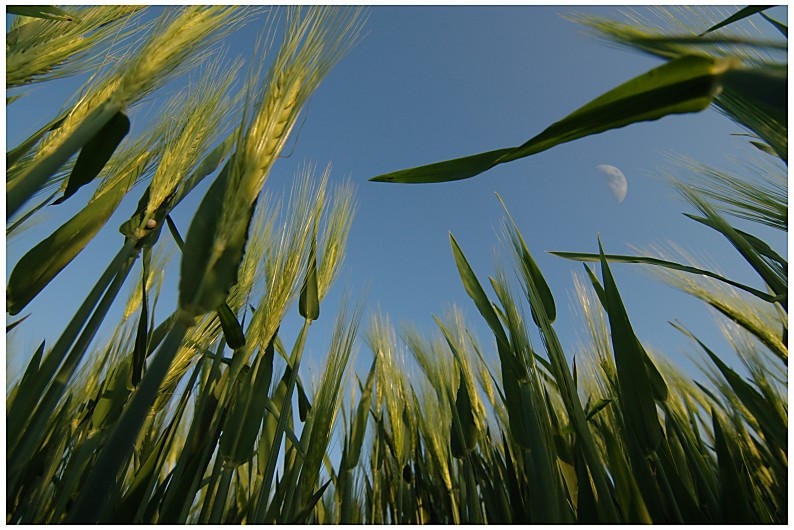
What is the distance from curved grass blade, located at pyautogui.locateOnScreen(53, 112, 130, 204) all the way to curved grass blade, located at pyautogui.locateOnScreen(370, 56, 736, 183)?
60cm

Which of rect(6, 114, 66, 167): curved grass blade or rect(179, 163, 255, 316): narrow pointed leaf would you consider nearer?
rect(179, 163, 255, 316): narrow pointed leaf

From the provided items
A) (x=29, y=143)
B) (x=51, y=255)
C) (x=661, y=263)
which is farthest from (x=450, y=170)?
(x=29, y=143)

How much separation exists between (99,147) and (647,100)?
76 centimetres

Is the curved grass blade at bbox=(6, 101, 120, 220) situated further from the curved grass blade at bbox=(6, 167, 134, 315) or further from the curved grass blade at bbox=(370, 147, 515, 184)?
the curved grass blade at bbox=(370, 147, 515, 184)

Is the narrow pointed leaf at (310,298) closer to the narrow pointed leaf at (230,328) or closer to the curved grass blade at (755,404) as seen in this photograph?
the narrow pointed leaf at (230,328)

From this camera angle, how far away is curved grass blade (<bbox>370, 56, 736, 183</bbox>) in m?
0.37

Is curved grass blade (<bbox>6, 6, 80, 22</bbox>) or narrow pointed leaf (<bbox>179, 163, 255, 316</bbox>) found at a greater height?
curved grass blade (<bbox>6, 6, 80, 22</bbox>)

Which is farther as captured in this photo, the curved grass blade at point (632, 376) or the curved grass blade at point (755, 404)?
the curved grass blade at point (755, 404)

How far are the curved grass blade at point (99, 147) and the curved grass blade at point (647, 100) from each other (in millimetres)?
605

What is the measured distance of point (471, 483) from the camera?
1030 millimetres

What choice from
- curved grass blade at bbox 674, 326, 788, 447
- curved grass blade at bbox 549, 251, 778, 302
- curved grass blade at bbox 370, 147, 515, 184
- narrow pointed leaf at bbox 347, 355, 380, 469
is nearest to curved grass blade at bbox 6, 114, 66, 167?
curved grass blade at bbox 370, 147, 515, 184

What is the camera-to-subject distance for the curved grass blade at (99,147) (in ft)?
Answer: 2.20

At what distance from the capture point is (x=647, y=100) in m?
0.40

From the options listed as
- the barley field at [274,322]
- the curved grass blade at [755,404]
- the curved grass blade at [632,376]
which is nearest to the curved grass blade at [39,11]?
the barley field at [274,322]
